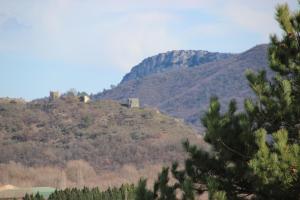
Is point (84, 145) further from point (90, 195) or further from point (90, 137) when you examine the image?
point (90, 195)

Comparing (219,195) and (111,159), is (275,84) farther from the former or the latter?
(111,159)

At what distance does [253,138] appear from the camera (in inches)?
463

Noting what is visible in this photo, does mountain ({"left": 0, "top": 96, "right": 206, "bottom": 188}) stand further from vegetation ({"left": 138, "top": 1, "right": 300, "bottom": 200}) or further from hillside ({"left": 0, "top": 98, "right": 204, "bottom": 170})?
vegetation ({"left": 138, "top": 1, "right": 300, "bottom": 200})

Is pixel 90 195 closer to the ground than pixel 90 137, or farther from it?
closer to the ground

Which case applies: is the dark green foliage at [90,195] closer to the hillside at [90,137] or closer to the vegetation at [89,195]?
the vegetation at [89,195]

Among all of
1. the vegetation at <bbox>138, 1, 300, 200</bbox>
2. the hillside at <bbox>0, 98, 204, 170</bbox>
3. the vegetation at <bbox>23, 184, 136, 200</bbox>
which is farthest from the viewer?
the hillside at <bbox>0, 98, 204, 170</bbox>

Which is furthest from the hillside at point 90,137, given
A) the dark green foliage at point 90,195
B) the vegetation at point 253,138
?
the vegetation at point 253,138

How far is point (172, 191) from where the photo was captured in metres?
12.5

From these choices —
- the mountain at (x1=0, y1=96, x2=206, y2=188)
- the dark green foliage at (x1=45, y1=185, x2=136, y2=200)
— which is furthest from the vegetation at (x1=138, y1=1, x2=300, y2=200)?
the mountain at (x1=0, y1=96, x2=206, y2=188)

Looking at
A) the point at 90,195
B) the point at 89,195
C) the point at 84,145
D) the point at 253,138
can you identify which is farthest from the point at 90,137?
the point at 253,138

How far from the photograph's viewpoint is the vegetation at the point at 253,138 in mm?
11227

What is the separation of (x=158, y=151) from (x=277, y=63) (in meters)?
158

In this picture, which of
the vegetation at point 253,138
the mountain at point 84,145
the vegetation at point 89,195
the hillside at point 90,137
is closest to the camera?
the vegetation at point 253,138

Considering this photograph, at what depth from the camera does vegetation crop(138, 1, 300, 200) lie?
11227 millimetres
